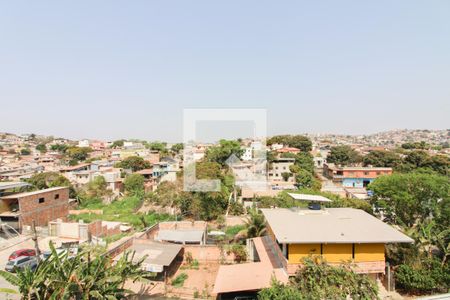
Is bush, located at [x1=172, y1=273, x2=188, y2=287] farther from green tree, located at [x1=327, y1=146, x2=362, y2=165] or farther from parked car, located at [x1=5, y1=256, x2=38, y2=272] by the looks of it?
green tree, located at [x1=327, y1=146, x2=362, y2=165]

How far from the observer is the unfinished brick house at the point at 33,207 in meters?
19.6

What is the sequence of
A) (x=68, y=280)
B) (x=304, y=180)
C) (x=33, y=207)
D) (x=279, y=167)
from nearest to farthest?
1. (x=68, y=280)
2. (x=33, y=207)
3. (x=304, y=180)
4. (x=279, y=167)

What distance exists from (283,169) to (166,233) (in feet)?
105

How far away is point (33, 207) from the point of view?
20.5m

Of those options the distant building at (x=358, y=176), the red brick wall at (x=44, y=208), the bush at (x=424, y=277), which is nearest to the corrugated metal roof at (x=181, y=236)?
the bush at (x=424, y=277)

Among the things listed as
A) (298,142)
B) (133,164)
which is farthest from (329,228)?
(298,142)

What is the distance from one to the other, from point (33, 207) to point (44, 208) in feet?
3.43

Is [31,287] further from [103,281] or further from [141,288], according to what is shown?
[141,288]

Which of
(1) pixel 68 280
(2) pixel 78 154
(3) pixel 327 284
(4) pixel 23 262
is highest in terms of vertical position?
(1) pixel 68 280

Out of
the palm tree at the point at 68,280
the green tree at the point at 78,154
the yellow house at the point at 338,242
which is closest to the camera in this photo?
the palm tree at the point at 68,280

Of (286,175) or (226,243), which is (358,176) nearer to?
(286,175)

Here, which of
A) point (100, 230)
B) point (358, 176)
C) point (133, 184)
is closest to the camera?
point (100, 230)

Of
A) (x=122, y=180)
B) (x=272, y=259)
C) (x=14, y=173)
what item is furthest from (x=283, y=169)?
(x=14, y=173)

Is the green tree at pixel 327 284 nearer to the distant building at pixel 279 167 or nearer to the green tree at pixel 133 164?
the distant building at pixel 279 167
